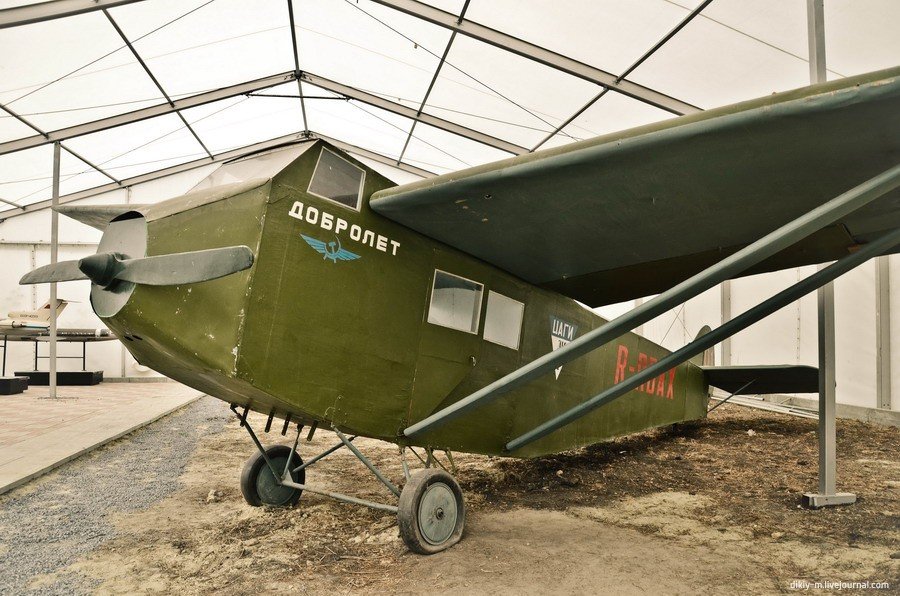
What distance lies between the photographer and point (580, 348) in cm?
329

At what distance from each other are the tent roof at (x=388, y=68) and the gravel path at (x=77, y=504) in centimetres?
734

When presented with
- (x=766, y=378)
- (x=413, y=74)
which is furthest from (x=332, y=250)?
(x=413, y=74)

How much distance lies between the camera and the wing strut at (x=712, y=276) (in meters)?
2.83

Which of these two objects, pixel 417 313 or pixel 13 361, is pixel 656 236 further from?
pixel 13 361

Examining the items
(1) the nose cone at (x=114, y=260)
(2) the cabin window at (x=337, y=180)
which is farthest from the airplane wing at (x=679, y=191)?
(1) the nose cone at (x=114, y=260)

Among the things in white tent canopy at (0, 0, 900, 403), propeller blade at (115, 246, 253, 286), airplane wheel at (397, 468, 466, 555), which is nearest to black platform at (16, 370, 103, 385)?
white tent canopy at (0, 0, 900, 403)

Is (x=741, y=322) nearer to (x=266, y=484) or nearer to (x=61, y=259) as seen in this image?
(x=266, y=484)

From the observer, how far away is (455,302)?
14.1 ft

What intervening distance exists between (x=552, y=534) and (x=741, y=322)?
223 centimetres

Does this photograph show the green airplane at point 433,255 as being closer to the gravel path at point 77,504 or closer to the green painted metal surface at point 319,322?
the green painted metal surface at point 319,322

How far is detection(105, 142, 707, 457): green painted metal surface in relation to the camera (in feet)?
10.3

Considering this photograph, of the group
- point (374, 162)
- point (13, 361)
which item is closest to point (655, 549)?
point (374, 162)

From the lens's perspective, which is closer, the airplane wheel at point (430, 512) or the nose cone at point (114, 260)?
the nose cone at point (114, 260)

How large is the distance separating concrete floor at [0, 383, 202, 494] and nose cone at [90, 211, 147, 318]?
319cm
